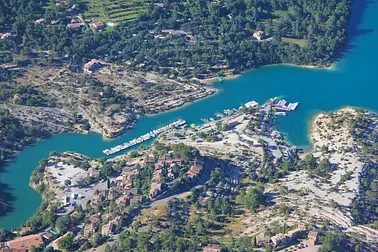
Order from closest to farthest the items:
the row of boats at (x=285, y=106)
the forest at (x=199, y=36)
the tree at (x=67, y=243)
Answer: the tree at (x=67, y=243)
the row of boats at (x=285, y=106)
the forest at (x=199, y=36)

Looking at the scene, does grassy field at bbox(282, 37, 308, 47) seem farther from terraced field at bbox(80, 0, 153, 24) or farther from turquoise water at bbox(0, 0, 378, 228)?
terraced field at bbox(80, 0, 153, 24)

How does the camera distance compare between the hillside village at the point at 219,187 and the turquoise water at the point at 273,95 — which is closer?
the hillside village at the point at 219,187

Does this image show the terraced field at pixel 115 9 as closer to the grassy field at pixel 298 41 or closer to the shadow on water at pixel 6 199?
the grassy field at pixel 298 41

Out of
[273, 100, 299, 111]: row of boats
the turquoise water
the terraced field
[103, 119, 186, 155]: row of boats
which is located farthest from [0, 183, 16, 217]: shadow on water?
the terraced field

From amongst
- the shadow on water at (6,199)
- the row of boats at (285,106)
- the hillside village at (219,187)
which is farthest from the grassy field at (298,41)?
the shadow on water at (6,199)

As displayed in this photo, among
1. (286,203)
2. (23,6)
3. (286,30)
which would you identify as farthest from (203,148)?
(23,6)

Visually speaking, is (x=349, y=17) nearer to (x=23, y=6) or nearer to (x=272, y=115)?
(x=272, y=115)

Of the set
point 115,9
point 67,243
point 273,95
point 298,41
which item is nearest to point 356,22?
point 298,41
